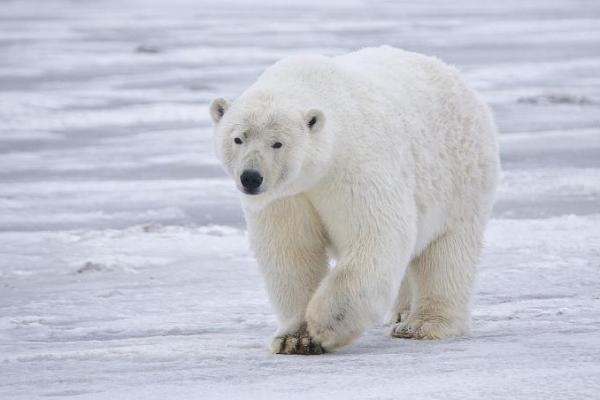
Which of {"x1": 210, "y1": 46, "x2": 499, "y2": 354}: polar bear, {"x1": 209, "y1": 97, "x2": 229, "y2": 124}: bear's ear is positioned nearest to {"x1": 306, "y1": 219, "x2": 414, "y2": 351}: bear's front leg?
{"x1": 210, "y1": 46, "x2": 499, "y2": 354}: polar bear

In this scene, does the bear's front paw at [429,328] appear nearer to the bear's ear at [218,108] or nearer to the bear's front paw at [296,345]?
the bear's front paw at [296,345]

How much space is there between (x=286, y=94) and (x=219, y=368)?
1.05 metres

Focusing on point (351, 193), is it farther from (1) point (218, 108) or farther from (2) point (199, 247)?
(2) point (199, 247)

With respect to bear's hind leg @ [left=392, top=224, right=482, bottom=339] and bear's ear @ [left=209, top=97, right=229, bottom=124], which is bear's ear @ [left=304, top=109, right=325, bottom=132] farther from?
bear's hind leg @ [left=392, top=224, right=482, bottom=339]

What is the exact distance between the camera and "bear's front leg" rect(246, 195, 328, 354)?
4.44m

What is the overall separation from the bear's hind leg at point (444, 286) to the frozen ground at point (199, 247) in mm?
139

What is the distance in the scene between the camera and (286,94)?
4.36 metres

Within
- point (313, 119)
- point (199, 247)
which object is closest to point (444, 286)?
point (313, 119)

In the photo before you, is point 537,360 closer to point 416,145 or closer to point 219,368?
point 219,368

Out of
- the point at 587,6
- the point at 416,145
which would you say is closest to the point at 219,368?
the point at 416,145

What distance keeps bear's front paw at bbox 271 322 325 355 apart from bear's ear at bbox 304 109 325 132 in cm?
77

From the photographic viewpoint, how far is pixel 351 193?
171 inches

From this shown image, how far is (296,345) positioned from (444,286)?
0.86 m

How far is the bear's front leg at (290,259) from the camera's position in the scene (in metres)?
4.44
